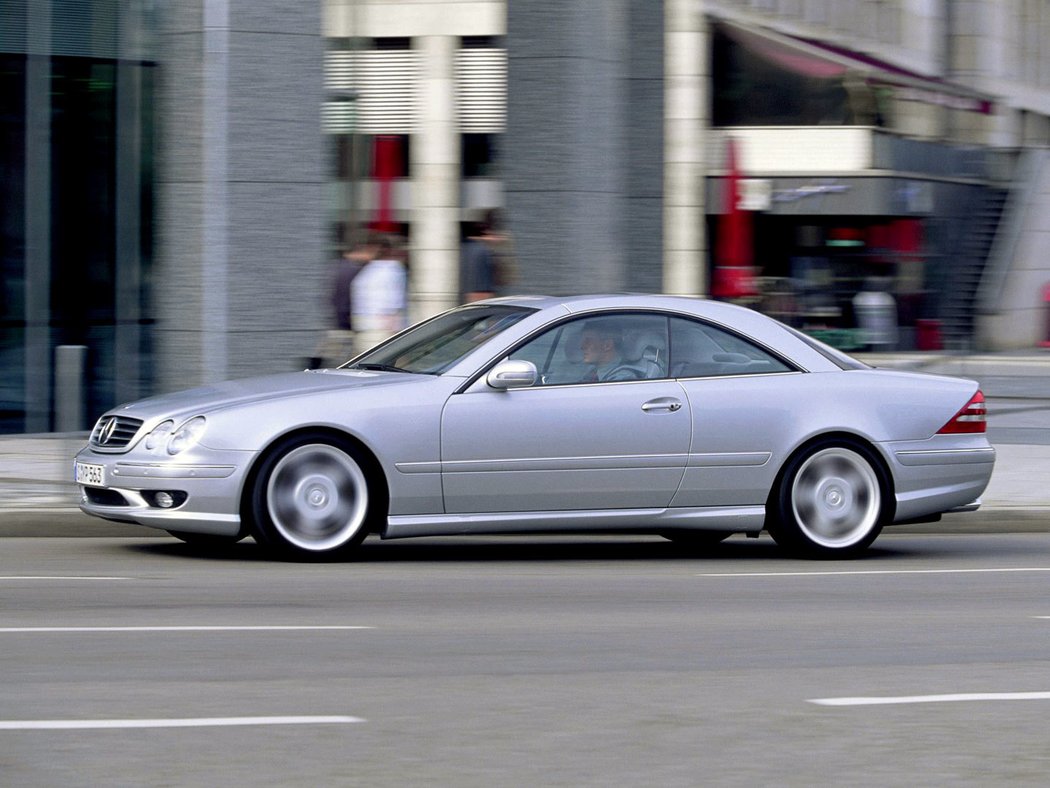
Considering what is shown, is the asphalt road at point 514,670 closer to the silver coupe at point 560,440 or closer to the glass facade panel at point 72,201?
the silver coupe at point 560,440

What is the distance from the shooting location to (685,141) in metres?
25.1

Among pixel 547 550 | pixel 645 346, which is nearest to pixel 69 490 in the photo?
pixel 547 550

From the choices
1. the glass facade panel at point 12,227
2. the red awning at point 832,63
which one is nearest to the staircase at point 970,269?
the red awning at point 832,63

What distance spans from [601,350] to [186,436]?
2161 mm

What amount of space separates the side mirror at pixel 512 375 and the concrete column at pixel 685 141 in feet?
28.6

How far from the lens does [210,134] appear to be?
1518cm

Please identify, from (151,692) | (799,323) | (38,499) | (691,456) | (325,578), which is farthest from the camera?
(799,323)

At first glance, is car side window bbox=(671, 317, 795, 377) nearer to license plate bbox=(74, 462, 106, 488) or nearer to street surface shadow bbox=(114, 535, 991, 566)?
street surface shadow bbox=(114, 535, 991, 566)

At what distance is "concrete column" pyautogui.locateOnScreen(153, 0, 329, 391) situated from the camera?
15.1 meters

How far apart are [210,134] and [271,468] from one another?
22.4 ft

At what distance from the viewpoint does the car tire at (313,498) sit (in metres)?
8.98

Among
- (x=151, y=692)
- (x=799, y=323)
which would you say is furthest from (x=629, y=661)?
(x=799, y=323)

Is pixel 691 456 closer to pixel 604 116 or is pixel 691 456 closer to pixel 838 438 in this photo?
pixel 838 438

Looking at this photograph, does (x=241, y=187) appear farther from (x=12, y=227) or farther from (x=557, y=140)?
(x=557, y=140)
